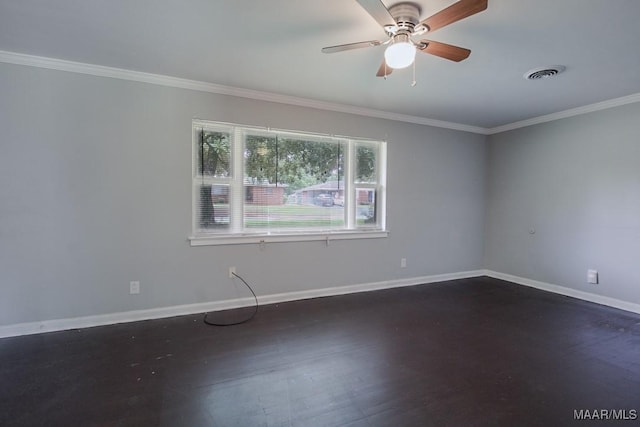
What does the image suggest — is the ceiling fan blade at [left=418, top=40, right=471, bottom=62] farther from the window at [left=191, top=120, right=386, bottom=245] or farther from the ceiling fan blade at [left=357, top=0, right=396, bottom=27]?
the window at [left=191, top=120, right=386, bottom=245]

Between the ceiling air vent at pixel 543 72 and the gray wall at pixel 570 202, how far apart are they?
1.50 metres

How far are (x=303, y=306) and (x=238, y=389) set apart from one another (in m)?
1.58

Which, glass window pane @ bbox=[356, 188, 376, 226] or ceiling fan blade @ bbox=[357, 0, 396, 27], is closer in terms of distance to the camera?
ceiling fan blade @ bbox=[357, 0, 396, 27]

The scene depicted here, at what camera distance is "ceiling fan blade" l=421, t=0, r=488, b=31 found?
158 cm

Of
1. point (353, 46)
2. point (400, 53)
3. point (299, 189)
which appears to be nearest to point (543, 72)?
point (400, 53)

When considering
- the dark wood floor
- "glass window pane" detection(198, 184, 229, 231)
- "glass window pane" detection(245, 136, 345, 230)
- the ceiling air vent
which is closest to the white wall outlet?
the dark wood floor

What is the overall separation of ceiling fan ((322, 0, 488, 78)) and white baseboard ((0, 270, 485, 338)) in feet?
8.86

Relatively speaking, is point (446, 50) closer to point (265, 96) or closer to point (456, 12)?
point (456, 12)

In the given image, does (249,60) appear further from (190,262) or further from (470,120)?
(470,120)

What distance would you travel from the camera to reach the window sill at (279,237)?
3.32m

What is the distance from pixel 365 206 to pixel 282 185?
1224 mm

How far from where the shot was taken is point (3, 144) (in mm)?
2617

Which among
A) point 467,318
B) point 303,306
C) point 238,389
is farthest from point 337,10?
point 467,318

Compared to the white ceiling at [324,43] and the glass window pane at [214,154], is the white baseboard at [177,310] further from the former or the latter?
the white ceiling at [324,43]
